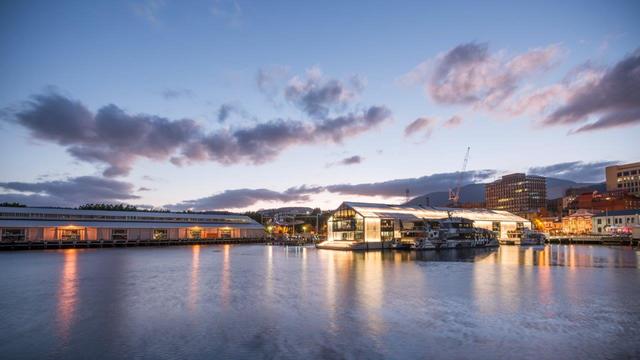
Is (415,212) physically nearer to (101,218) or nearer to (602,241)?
(602,241)

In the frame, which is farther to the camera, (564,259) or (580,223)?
(580,223)

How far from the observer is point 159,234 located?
4604 inches

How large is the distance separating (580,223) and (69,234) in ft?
549

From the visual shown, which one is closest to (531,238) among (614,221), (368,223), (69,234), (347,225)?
(614,221)

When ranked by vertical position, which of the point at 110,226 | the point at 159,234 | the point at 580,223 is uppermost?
the point at 110,226

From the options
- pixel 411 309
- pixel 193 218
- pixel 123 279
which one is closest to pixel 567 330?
pixel 411 309

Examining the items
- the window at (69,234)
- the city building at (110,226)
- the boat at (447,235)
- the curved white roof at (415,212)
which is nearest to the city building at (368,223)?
the curved white roof at (415,212)

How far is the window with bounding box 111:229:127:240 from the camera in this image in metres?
→ 104

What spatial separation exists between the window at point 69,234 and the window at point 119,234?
7.56m

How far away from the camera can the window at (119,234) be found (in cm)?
10396

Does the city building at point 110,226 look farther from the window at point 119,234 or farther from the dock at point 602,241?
the dock at point 602,241

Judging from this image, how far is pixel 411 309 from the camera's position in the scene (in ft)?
76.5

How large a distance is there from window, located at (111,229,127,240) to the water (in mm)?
69880

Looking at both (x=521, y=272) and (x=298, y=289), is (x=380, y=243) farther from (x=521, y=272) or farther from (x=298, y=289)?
(x=298, y=289)
